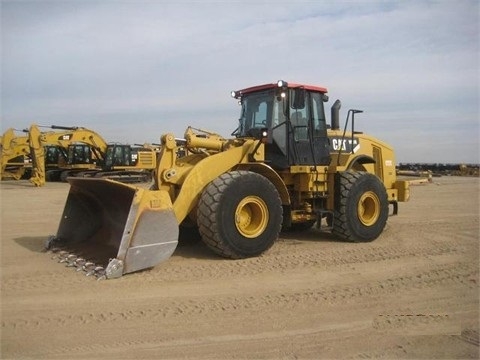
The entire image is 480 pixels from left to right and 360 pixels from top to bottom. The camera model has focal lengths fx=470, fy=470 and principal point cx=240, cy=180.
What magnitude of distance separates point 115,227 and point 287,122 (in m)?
3.01

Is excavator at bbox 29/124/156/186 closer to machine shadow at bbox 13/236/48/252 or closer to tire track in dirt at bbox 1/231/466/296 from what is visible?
machine shadow at bbox 13/236/48/252

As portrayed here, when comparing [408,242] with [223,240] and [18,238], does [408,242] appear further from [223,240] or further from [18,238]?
[18,238]

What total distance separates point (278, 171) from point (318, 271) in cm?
219

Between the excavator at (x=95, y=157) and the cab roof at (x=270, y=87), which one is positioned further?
the excavator at (x=95, y=157)

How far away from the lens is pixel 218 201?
578cm

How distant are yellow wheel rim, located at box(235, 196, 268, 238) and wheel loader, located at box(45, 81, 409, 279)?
1 centimetres

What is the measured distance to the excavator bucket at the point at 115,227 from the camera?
5.11 meters

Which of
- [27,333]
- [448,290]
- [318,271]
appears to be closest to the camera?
[27,333]

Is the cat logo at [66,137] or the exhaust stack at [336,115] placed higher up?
the cat logo at [66,137]

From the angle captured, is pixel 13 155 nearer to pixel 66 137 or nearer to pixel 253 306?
pixel 66 137

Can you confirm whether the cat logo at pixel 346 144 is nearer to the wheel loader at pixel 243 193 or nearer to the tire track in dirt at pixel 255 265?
the wheel loader at pixel 243 193

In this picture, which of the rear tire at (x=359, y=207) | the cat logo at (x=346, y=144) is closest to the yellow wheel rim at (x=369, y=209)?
the rear tire at (x=359, y=207)

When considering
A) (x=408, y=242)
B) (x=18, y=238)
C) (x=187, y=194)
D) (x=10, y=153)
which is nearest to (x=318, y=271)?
(x=187, y=194)

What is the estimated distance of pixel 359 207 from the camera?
757cm
